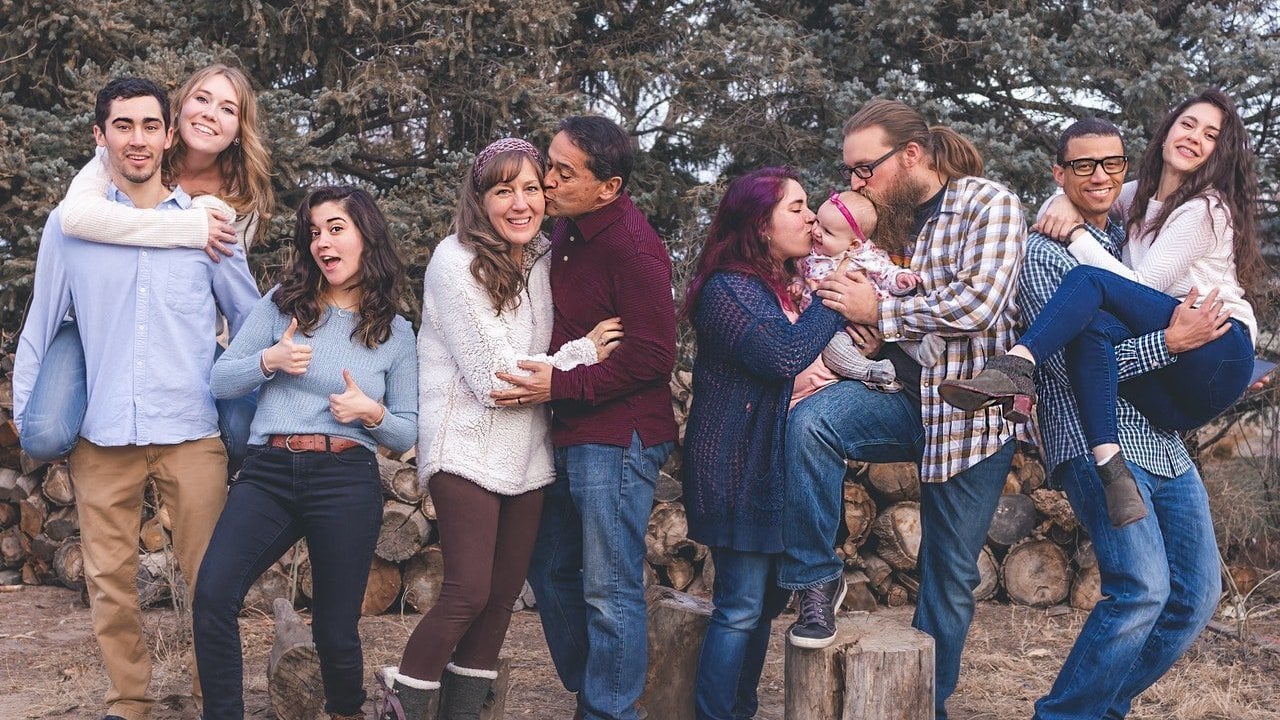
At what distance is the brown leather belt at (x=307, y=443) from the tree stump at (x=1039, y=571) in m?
4.06

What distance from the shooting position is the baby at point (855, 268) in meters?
3.88

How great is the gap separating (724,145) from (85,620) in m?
4.97

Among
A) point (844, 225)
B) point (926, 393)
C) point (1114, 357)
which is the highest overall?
point (844, 225)

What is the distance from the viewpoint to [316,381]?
3.75 m

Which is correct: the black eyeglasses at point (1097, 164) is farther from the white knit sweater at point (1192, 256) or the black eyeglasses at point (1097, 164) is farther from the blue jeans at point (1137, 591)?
the blue jeans at point (1137, 591)

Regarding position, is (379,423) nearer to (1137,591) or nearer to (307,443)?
(307,443)

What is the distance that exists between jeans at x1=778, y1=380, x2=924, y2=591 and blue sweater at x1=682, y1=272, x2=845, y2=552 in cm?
5

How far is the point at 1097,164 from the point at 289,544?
2921 millimetres

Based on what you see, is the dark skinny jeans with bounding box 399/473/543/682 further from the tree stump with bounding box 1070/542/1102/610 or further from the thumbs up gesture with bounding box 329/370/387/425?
the tree stump with bounding box 1070/542/1102/610

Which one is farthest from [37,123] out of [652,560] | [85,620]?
[652,560]

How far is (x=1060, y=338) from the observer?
11.9 feet


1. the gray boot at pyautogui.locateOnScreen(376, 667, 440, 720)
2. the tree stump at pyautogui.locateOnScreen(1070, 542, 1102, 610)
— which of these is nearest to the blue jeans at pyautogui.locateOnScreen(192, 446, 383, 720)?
the gray boot at pyautogui.locateOnScreen(376, 667, 440, 720)

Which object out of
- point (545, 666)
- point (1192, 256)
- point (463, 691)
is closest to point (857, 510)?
point (545, 666)

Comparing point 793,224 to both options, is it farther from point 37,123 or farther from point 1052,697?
point 37,123
